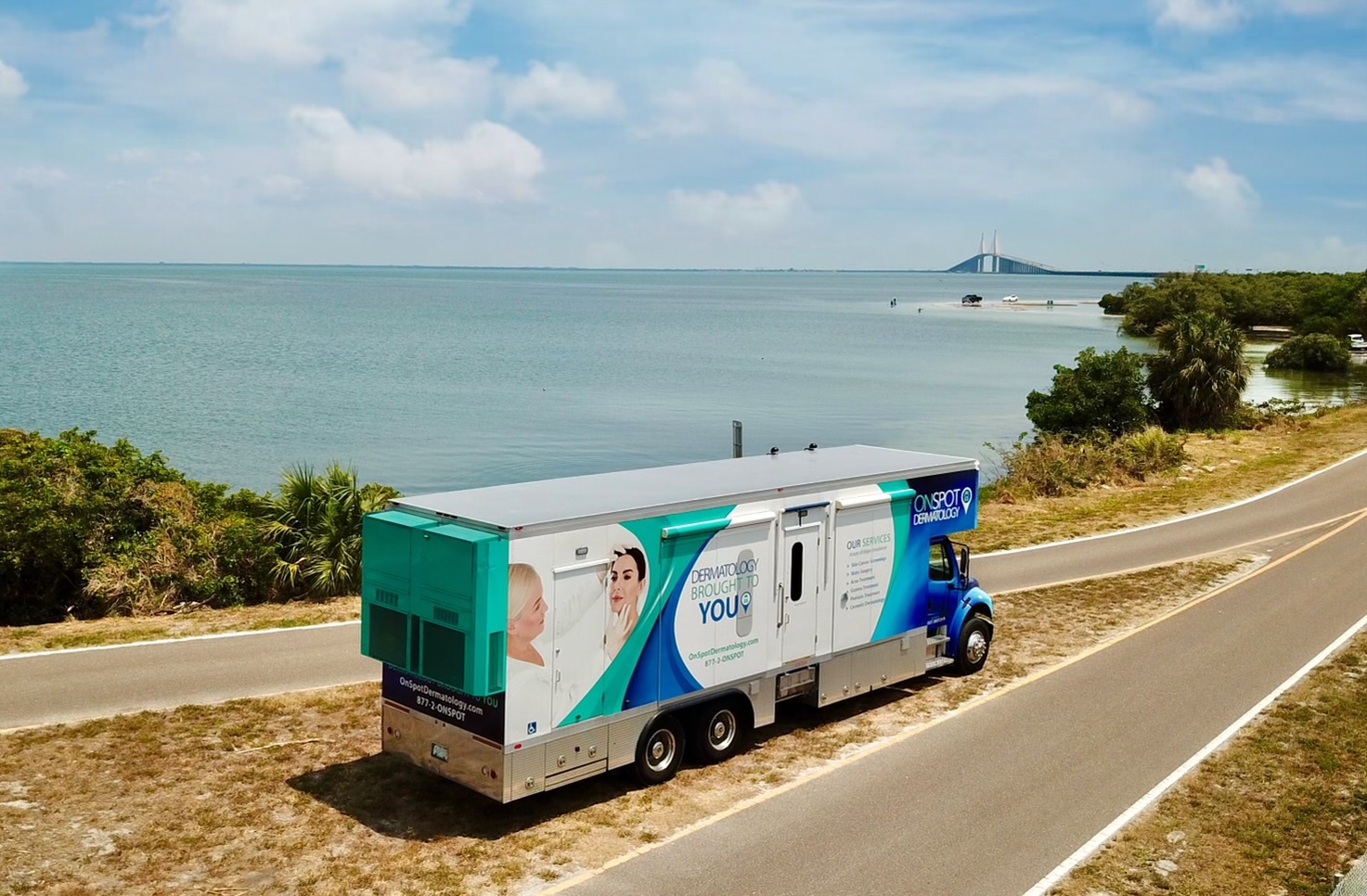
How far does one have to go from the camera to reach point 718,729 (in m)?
13.4

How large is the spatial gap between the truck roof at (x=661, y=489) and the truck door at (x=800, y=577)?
0.38m

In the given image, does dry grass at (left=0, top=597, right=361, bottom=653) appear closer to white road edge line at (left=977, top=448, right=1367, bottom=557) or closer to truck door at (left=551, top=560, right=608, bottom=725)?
truck door at (left=551, top=560, right=608, bottom=725)

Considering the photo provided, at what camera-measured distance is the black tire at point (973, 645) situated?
16.9 metres

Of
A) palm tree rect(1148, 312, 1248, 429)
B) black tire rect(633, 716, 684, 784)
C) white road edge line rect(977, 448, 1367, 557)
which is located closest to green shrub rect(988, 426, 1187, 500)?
white road edge line rect(977, 448, 1367, 557)

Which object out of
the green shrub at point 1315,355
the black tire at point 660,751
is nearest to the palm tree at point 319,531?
the black tire at point 660,751

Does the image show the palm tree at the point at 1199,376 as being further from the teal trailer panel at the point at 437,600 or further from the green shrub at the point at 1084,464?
the teal trailer panel at the point at 437,600

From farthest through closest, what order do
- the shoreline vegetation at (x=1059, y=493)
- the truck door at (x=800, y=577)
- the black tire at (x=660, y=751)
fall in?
the shoreline vegetation at (x=1059, y=493), the truck door at (x=800, y=577), the black tire at (x=660, y=751)

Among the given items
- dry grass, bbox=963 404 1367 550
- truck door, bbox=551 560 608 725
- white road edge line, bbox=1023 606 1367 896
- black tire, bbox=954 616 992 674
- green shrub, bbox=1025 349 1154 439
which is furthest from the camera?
green shrub, bbox=1025 349 1154 439

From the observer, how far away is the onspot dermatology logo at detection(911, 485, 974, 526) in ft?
51.5

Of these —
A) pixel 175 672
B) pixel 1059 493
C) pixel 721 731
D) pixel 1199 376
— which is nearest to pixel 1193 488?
pixel 1059 493

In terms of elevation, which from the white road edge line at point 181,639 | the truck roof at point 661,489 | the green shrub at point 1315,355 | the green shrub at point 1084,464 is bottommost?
the white road edge line at point 181,639

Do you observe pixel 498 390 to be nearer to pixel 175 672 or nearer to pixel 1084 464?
pixel 1084 464

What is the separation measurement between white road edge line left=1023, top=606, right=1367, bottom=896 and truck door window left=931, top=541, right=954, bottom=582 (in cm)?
394

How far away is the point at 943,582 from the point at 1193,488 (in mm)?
21493
